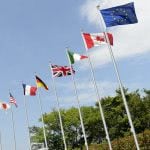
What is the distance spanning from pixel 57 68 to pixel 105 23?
1371 cm

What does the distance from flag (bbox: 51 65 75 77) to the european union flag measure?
41.3ft

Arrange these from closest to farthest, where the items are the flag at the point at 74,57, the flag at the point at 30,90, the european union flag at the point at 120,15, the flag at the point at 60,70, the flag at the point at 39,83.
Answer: the european union flag at the point at 120,15, the flag at the point at 74,57, the flag at the point at 60,70, the flag at the point at 39,83, the flag at the point at 30,90

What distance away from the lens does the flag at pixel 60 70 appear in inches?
1550

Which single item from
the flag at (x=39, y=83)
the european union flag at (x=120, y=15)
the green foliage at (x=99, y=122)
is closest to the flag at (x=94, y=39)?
the european union flag at (x=120, y=15)

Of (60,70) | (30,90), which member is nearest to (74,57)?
(60,70)

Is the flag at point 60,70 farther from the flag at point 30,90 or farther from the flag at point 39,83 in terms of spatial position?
the flag at point 30,90

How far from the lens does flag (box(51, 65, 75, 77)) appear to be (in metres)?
39.4

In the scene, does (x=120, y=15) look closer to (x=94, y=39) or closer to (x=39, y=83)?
(x=94, y=39)

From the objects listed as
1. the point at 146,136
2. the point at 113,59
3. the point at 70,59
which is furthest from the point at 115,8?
the point at 146,136

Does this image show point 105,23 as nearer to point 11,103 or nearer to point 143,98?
point 11,103

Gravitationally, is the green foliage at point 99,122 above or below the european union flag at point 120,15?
above

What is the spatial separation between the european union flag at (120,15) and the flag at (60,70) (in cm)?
1260

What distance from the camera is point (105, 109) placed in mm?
94812

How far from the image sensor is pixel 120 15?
25.8 metres
